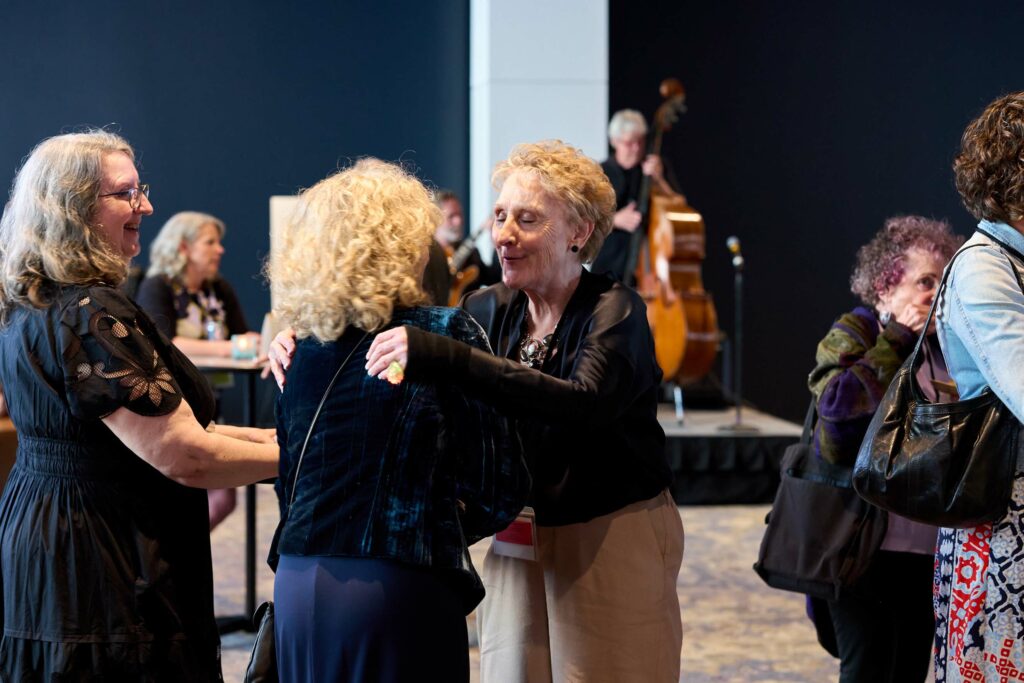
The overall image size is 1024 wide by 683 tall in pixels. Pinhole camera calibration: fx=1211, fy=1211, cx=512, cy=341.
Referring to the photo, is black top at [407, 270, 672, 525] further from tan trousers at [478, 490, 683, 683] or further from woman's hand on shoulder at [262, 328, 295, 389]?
woman's hand on shoulder at [262, 328, 295, 389]

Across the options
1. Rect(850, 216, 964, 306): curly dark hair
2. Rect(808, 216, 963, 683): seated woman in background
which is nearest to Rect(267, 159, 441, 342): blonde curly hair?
Rect(808, 216, 963, 683): seated woman in background

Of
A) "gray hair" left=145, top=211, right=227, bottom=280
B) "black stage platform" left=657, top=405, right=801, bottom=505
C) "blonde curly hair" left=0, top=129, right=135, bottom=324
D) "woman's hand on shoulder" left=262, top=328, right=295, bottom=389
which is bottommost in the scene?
"black stage platform" left=657, top=405, right=801, bottom=505

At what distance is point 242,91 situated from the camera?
8156mm

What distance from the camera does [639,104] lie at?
865 cm

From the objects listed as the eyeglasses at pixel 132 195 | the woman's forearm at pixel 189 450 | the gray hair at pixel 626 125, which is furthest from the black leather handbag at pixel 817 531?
the gray hair at pixel 626 125

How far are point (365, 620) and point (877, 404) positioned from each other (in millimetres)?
1328

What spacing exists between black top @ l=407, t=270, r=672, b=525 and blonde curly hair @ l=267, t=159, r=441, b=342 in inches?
13.5

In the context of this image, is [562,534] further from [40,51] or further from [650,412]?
[40,51]

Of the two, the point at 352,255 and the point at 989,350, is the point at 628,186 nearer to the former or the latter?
the point at 989,350

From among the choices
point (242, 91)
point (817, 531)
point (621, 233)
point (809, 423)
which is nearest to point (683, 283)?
point (621, 233)

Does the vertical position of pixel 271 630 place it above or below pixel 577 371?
below

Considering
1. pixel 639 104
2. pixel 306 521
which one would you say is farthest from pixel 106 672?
pixel 639 104

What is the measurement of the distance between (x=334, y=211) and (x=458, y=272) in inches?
210

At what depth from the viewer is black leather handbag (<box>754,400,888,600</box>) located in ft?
8.63
